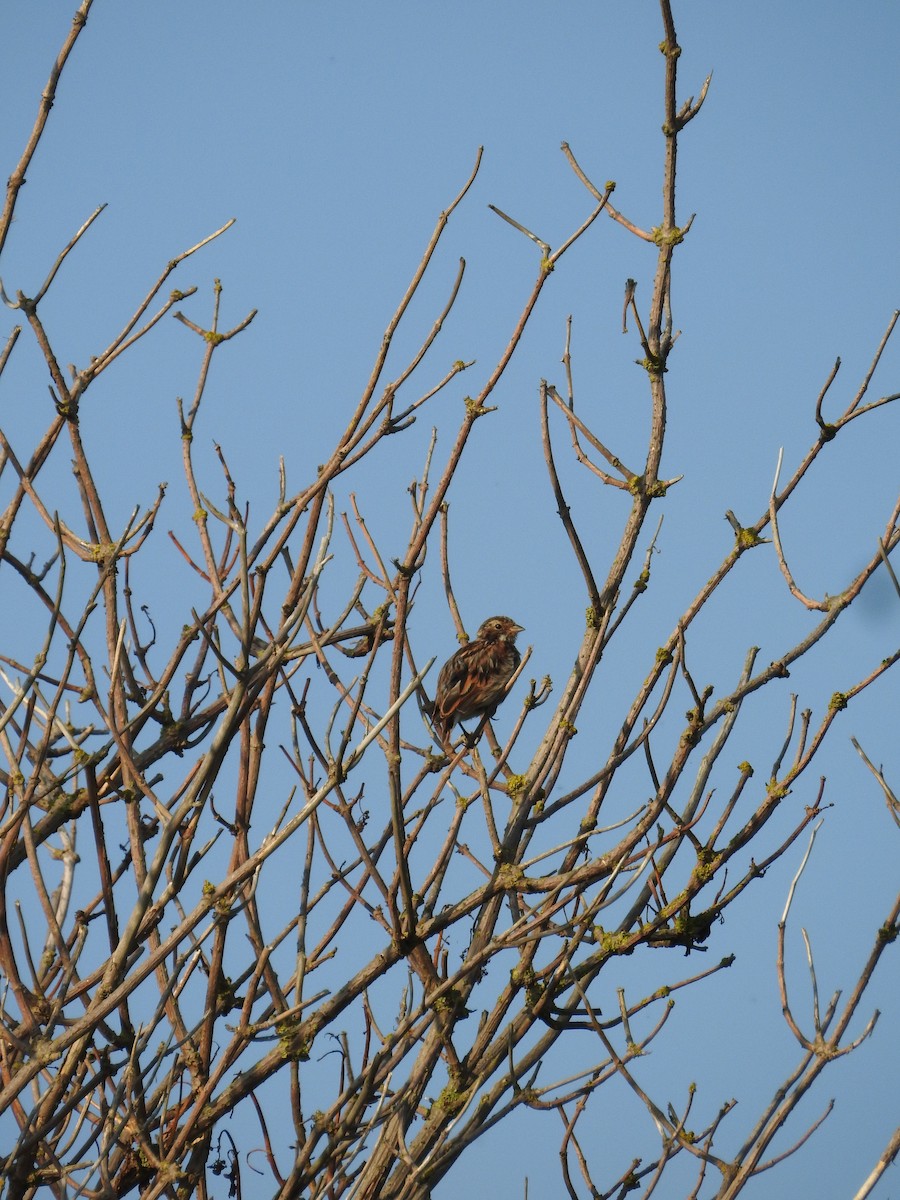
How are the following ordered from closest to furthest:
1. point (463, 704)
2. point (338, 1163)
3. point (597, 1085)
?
point (338, 1163) → point (597, 1085) → point (463, 704)

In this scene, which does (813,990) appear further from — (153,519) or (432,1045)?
(153,519)

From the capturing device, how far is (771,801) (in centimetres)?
506

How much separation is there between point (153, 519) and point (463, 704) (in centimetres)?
367

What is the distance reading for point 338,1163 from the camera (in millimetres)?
4352

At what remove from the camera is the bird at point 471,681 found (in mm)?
8367

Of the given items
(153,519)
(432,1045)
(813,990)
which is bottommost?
(813,990)

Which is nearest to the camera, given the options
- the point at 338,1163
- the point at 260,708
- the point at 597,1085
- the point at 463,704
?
the point at 338,1163

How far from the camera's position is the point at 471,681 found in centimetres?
855

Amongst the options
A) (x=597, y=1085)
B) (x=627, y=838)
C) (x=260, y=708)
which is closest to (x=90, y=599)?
(x=260, y=708)

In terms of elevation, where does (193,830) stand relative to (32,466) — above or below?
below

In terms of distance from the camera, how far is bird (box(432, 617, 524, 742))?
8.37m

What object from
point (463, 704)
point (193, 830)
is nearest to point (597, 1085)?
point (193, 830)

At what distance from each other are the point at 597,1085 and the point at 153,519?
2500 millimetres

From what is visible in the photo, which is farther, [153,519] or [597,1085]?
[153,519]
